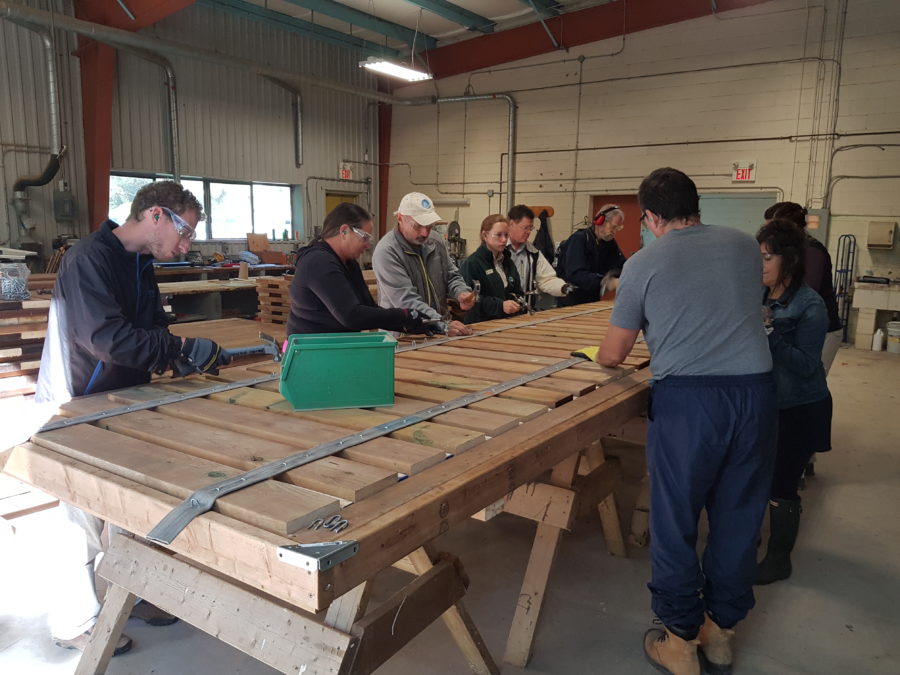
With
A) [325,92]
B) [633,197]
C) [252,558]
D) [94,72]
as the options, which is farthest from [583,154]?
[252,558]

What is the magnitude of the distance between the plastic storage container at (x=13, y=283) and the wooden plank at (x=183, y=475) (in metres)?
3.07

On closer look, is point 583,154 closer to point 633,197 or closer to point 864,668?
point 633,197

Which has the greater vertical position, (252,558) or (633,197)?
(633,197)

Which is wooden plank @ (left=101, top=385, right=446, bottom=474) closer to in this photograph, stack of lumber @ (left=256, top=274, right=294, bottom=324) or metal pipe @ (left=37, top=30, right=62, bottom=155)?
stack of lumber @ (left=256, top=274, right=294, bottom=324)

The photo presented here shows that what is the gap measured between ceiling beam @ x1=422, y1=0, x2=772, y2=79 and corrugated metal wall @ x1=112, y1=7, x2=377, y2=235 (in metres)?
2.31

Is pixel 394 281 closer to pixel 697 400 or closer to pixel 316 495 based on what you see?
pixel 697 400

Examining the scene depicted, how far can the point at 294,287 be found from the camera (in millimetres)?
3016

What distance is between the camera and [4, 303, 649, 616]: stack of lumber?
4.14ft

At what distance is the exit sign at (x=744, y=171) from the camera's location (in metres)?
10.3

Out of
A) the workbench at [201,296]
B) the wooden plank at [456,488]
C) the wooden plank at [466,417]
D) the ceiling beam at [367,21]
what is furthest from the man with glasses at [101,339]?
the ceiling beam at [367,21]

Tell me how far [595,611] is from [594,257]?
3468 millimetres

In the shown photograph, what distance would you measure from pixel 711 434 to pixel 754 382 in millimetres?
229

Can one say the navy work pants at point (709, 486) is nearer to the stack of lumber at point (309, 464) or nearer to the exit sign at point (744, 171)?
the stack of lumber at point (309, 464)

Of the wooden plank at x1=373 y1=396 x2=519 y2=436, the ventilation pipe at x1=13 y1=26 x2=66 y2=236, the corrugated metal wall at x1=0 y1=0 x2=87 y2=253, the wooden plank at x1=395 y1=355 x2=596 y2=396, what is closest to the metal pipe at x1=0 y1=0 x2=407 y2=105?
the ventilation pipe at x1=13 y1=26 x2=66 y2=236
